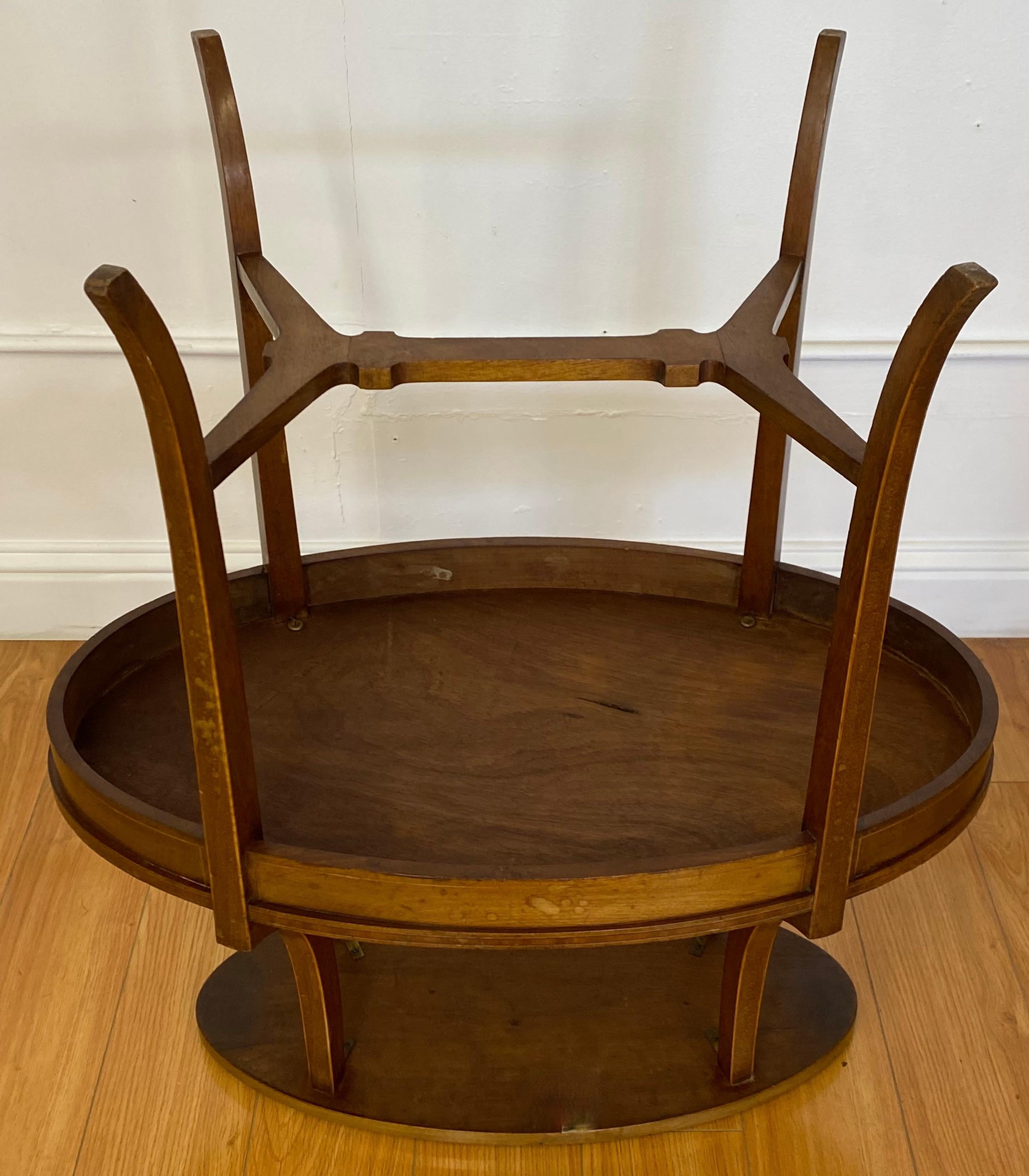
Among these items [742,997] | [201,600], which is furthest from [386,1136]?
[201,600]

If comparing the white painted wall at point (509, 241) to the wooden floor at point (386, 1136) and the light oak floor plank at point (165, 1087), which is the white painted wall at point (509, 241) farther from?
the light oak floor plank at point (165, 1087)

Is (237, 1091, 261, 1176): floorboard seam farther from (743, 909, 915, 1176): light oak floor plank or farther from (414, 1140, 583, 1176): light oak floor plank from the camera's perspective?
(743, 909, 915, 1176): light oak floor plank

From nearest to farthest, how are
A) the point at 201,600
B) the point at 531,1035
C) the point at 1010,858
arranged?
the point at 201,600 < the point at 531,1035 < the point at 1010,858

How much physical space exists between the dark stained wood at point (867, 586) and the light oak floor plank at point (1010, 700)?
32.0 inches

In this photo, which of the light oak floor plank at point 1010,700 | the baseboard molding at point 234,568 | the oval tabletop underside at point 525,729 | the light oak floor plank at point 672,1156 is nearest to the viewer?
the oval tabletop underside at point 525,729

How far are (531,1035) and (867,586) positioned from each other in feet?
2.22

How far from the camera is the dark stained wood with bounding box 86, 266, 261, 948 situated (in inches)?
30.5

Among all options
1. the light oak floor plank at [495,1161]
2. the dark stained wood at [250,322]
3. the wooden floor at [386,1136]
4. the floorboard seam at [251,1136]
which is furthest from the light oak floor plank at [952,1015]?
the dark stained wood at [250,322]

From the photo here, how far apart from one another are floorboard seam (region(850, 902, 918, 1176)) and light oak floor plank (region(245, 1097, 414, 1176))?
50cm

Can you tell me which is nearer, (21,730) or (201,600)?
(201,600)

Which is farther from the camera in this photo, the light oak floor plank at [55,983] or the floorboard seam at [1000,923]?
the floorboard seam at [1000,923]

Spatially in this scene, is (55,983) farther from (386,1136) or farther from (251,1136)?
(386,1136)

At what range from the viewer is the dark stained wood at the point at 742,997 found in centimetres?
117

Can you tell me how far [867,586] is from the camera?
89 centimetres
